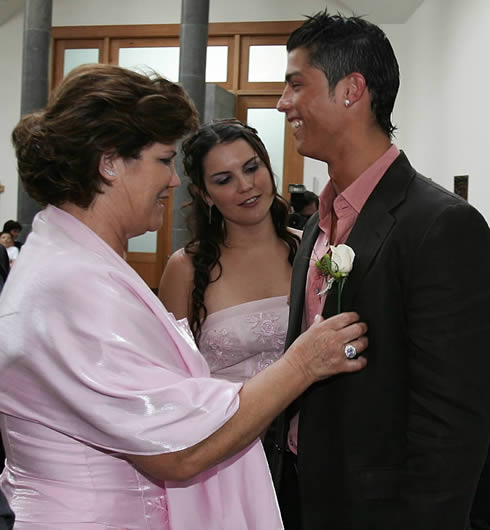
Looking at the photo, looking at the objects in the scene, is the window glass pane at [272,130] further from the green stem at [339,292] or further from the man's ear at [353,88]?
the green stem at [339,292]

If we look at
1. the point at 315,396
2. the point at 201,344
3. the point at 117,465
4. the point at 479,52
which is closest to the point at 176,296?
the point at 201,344

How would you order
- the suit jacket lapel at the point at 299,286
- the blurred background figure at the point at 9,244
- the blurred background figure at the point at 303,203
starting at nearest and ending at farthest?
1. the suit jacket lapel at the point at 299,286
2. the blurred background figure at the point at 303,203
3. the blurred background figure at the point at 9,244

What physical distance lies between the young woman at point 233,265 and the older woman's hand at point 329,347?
1.19 metres

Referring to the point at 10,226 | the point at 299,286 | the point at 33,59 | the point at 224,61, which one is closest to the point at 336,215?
the point at 299,286

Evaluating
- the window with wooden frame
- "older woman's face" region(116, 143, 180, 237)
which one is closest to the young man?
"older woman's face" region(116, 143, 180, 237)

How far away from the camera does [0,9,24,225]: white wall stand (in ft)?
49.1

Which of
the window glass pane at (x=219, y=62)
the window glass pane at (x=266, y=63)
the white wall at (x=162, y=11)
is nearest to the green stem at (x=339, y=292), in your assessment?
the white wall at (x=162, y=11)

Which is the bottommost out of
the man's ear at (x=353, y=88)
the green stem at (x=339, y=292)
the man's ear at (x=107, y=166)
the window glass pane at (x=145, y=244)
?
the window glass pane at (x=145, y=244)

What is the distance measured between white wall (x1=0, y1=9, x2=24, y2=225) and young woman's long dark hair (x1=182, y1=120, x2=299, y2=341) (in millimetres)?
12656

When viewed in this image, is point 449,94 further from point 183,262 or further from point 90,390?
point 90,390

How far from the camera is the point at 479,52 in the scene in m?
7.89

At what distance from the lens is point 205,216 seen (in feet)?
10.5

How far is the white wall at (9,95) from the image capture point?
14953 millimetres

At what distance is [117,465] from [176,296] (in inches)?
56.3
